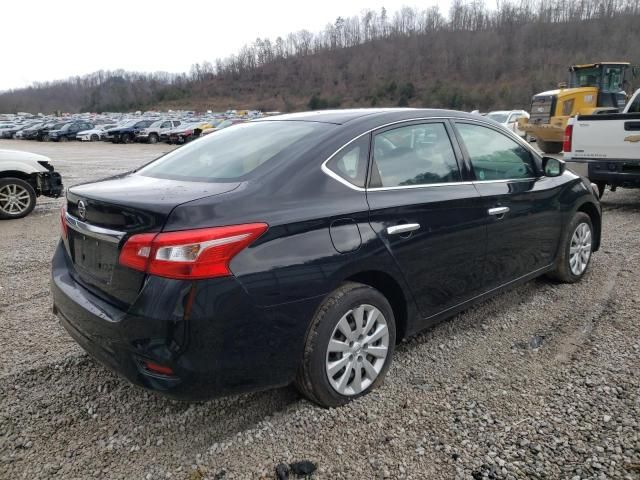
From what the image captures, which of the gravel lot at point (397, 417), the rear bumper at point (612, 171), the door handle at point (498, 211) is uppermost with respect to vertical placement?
the door handle at point (498, 211)

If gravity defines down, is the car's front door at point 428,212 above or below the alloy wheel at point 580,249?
above

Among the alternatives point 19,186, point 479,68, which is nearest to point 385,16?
point 479,68

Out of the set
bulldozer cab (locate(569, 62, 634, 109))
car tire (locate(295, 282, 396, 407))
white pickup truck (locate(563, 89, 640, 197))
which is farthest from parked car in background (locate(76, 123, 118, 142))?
car tire (locate(295, 282, 396, 407))

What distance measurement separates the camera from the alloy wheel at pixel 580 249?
4.69 metres

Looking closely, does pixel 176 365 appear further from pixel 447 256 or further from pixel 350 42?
pixel 350 42

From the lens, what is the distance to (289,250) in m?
2.51

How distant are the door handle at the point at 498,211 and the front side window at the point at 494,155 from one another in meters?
0.23

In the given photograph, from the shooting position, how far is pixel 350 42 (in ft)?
402

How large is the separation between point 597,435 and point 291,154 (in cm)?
214

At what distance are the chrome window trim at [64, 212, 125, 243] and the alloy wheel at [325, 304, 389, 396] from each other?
Result: 3.87 feet

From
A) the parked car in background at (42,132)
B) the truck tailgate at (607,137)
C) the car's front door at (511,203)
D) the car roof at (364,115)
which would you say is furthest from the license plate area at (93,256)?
the parked car in background at (42,132)

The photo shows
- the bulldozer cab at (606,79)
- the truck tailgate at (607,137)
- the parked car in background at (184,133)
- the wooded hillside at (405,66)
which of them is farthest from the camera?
the wooded hillside at (405,66)

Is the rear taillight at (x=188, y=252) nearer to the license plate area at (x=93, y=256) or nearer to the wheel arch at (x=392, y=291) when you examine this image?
the license plate area at (x=93, y=256)

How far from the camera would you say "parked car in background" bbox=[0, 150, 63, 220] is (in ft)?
27.6
